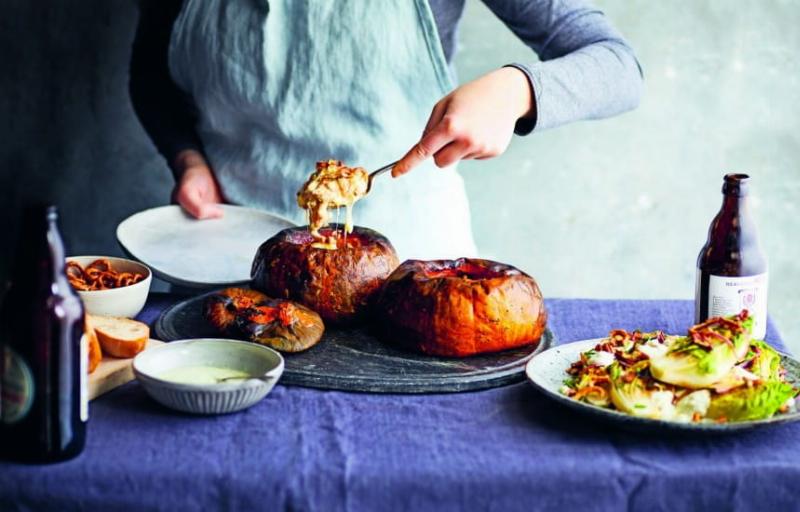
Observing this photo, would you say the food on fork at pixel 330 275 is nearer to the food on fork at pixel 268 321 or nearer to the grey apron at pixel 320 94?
the food on fork at pixel 268 321

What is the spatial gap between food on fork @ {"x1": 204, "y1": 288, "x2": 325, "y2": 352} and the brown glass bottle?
67 cm

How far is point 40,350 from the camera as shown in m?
1.24

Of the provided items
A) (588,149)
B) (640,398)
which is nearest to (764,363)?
(640,398)

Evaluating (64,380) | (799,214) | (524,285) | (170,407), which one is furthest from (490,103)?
(799,214)

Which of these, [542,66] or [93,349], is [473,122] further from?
[93,349]

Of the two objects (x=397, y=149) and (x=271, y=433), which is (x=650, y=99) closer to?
(x=397, y=149)

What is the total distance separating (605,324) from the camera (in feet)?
6.25

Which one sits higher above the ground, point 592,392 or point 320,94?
point 320,94

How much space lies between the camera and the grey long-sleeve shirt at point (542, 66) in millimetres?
1945

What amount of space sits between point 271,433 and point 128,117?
1.84m

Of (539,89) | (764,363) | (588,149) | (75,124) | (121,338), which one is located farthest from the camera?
(588,149)

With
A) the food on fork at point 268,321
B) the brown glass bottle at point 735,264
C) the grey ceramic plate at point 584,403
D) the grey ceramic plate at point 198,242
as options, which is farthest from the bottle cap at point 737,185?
the grey ceramic plate at point 198,242

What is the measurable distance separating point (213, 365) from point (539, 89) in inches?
32.8

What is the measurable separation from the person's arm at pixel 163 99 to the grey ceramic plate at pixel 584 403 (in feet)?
3.48
